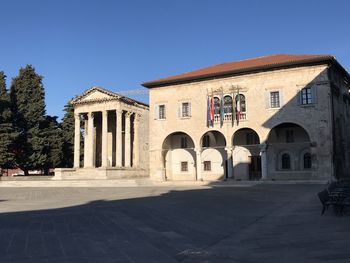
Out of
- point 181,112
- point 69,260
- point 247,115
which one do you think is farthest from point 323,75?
point 69,260

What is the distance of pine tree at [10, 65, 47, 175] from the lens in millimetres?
45594

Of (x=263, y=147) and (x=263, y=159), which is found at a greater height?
(x=263, y=147)

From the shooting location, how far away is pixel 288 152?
36.3 metres

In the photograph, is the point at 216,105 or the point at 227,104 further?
the point at 216,105

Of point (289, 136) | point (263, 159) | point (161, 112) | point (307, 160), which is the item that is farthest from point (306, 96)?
point (161, 112)

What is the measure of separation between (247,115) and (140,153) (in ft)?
58.2

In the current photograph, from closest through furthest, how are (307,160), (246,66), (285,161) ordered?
(307,160), (246,66), (285,161)

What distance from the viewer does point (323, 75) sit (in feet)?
107

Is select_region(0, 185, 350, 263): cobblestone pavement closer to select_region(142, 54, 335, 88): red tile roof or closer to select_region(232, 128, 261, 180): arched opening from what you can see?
select_region(142, 54, 335, 88): red tile roof

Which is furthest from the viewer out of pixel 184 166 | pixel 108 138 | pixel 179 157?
pixel 108 138

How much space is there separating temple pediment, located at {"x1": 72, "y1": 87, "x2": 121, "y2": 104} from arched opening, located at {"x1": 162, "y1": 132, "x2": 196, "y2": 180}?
7775mm

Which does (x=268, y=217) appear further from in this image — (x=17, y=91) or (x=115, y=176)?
(x=17, y=91)

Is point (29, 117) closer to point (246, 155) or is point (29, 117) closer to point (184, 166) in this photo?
point (184, 166)

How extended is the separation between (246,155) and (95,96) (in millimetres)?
18173
